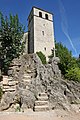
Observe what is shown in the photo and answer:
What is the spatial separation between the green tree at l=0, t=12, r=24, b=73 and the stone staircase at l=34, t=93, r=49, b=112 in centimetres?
828

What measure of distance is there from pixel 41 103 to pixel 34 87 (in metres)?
2.01

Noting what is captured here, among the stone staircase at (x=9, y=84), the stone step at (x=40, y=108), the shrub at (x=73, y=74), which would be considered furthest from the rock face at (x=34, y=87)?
the shrub at (x=73, y=74)

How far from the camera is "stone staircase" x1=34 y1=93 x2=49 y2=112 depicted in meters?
11.4

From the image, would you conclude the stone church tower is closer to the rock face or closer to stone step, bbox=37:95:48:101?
the rock face

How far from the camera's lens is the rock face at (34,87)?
1202 cm

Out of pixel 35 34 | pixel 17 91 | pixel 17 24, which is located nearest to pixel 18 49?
pixel 17 24

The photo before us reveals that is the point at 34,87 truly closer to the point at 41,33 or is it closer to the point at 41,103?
the point at 41,103

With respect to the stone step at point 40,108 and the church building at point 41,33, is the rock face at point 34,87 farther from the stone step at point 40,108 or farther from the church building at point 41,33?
the church building at point 41,33

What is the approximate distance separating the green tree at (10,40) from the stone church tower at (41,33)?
5.08m

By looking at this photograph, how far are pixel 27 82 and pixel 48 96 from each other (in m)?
2.33

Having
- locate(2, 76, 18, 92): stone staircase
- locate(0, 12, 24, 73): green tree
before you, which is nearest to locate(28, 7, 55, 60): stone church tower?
locate(0, 12, 24, 73): green tree

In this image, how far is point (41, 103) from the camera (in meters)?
11.9

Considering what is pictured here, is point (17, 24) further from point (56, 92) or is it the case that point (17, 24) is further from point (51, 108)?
point (51, 108)

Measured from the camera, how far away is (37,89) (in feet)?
44.5
